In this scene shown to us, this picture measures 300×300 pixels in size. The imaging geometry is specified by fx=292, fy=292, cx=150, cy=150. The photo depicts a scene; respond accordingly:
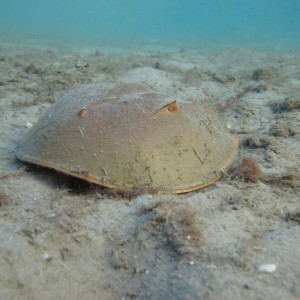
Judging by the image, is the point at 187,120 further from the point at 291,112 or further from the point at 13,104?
the point at 13,104

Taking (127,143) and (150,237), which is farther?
→ (127,143)

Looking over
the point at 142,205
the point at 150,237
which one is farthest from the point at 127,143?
the point at 150,237

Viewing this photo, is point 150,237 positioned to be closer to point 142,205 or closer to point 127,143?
point 142,205

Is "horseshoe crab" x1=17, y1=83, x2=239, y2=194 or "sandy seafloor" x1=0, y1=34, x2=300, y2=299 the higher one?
"horseshoe crab" x1=17, y1=83, x2=239, y2=194

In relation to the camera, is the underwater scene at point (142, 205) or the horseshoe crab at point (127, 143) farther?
the horseshoe crab at point (127, 143)

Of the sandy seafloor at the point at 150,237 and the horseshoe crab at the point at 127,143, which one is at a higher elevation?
the horseshoe crab at the point at 127,143

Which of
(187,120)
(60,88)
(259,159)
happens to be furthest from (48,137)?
(60,88)

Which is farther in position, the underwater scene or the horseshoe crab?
the horseshoe crab

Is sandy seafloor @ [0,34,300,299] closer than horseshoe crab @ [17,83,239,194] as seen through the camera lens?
Yes
